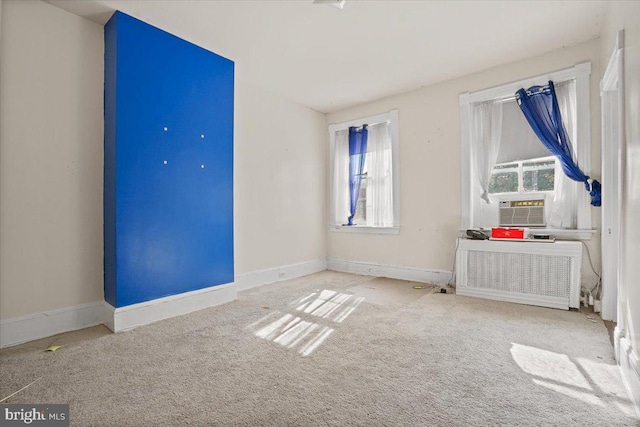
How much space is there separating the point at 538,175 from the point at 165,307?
4.38 meters

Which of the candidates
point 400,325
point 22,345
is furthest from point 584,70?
point 22,345

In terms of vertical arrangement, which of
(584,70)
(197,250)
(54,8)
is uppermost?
(54,8)

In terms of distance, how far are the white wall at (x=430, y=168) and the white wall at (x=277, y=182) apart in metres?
1.14

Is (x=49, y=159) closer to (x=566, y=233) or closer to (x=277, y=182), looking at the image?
(x=277, y=182)

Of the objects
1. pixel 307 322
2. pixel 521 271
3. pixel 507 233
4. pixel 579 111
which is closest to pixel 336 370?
pixel 307 322

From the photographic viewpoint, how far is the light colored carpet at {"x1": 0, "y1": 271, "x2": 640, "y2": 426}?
60.2 inches

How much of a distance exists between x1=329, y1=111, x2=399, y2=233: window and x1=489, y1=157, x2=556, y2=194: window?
1.34 meters

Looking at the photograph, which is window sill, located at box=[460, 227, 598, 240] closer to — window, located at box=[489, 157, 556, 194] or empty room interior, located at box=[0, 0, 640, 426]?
empty room interior, located at box=[0, 0, 640, 426]

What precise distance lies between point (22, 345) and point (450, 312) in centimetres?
371

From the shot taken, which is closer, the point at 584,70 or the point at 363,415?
the point at 363,415

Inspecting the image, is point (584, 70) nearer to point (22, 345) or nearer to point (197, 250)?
point (197, 250)

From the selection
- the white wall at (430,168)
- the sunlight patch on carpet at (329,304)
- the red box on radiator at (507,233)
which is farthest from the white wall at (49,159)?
the red box on radiator at (507,233)

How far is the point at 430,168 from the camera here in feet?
14.2

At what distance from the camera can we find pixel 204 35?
3129 millimetres
